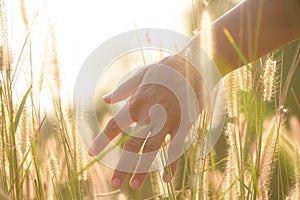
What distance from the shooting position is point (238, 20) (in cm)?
134

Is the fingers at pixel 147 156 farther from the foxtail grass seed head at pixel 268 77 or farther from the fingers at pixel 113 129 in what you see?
the foxtail grass seed head at pixel 268 77

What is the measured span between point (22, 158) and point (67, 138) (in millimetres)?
125

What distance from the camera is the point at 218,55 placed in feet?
4.25

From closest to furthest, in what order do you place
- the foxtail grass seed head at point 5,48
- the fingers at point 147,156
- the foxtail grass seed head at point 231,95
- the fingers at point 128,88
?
1. the fingers at point 147,156
2. the fingers at point 128,88
3. the foxtail grass seed head at point 5,48
4. the foxtail grass seed head at point 231,95

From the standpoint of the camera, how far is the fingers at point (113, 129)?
3.88 feet

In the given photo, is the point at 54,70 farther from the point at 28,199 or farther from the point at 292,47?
the point at 292,47

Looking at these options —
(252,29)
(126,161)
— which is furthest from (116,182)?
(252,29)

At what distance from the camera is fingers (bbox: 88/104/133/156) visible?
1184mm

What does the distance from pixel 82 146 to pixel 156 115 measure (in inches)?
16.4

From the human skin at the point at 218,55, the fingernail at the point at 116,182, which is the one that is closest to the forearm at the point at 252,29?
the human skin at the point at 218,55

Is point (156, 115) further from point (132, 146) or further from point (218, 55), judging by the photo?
point (218, 55)

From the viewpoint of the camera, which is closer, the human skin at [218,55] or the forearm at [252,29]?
the human skin at [218,55]

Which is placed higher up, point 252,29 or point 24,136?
point 252,29

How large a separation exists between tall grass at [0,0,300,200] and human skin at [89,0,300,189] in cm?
15
